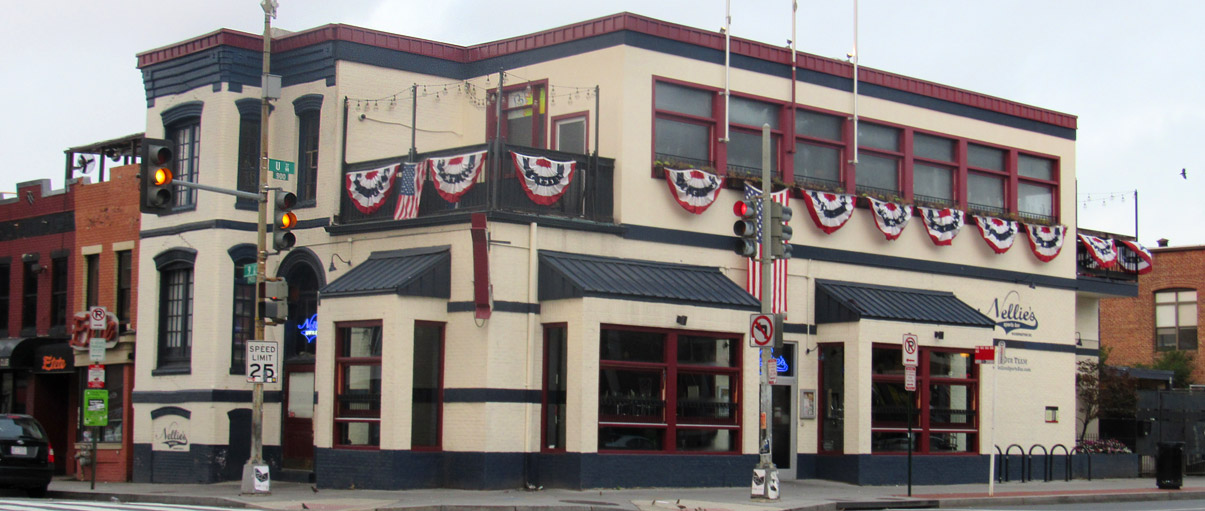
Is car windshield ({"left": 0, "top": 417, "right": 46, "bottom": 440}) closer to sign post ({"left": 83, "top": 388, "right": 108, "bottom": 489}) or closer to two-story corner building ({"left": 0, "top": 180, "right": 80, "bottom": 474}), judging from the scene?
sign post ({"left": 83, "top": 388, "right": 108, "bottom": 489})

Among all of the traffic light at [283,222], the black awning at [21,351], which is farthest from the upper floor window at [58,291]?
the traffic light at [283,222]

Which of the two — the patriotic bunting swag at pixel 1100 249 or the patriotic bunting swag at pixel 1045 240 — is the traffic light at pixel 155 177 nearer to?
the patriotic bunting swag at pixel 1045 240

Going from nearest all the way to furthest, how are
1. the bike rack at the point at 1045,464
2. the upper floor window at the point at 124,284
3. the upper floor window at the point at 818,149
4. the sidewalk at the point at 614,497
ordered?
the sidewalk at the point at 614,497 < the upper floor window at the point at 818,149 < the upper floor window at the point at 124,284 < the bike rack at the point at 1045,464

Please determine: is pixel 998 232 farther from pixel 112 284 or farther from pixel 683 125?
pixel 112 284

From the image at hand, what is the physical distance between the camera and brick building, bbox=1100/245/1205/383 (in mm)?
52125

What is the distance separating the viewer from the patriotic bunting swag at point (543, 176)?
24438 mm

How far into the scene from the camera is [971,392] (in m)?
29.5

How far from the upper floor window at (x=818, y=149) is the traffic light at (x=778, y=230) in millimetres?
5704

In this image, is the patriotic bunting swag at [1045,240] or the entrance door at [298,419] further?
the patriotic bunting swag at [1045,240]

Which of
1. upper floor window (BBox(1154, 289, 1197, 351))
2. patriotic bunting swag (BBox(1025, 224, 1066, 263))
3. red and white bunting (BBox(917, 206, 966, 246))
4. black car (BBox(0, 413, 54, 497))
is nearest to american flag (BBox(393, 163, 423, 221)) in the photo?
black car (BBox(0, 413, 54, 497))

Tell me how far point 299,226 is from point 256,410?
5.33 m

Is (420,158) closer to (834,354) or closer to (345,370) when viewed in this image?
(345,370)

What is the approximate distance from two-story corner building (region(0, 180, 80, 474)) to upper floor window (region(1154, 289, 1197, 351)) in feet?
133

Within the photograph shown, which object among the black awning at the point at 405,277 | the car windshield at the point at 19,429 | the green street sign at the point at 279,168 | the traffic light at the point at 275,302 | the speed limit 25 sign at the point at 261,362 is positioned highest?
the green street sign at the point at 279,168
